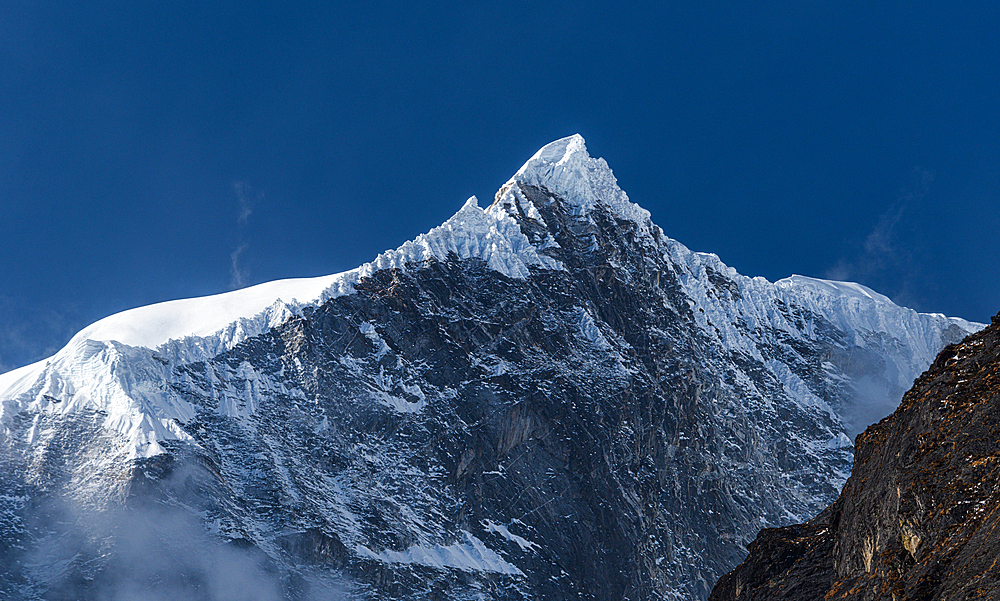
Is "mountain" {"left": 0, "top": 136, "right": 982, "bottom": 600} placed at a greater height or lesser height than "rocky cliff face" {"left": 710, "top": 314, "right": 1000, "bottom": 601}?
greater

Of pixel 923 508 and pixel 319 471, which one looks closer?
pixel 923 508

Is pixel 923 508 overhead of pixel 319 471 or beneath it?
beneath

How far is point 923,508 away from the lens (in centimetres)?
2528

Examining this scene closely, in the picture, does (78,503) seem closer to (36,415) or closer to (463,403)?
(36,415)

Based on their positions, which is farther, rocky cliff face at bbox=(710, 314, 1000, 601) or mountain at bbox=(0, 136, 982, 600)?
mountain at bbox=(0, 136, 982, 600)

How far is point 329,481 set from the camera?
168 metres

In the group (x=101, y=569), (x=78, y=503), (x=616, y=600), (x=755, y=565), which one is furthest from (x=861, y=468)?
(x=616, y=600)

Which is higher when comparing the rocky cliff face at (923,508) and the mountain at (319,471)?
the mountain at (319,471)

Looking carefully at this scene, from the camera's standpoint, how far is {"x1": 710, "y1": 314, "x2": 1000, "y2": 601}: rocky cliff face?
906 inches

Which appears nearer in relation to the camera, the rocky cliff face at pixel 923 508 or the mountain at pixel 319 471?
the rocky cliff face at pixel 923 508

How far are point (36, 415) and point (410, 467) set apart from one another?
62835mm

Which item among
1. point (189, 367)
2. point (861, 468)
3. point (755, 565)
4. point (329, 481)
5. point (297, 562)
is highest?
point (189, 367)

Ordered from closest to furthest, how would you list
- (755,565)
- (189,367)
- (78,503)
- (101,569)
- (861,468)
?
1. (861,468)
2. (755,565)
3. (101,569)
4. (78,503)
5. (189,367)

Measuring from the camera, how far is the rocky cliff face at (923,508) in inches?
906
